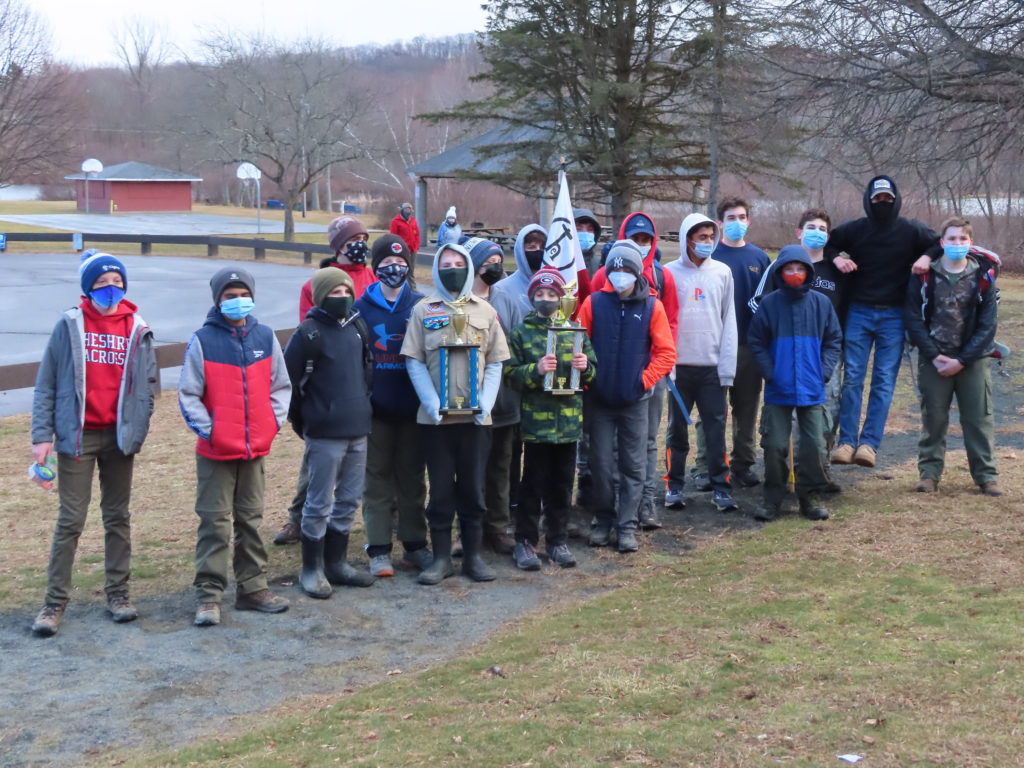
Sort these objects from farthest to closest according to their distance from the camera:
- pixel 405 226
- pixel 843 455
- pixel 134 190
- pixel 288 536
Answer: pixel 134 190 < pixel 405 226 < pixel 843 455 < pixel 288 536

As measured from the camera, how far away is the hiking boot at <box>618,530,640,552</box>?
763cm

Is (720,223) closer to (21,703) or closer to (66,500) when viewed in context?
(66,500)

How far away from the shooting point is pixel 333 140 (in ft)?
169

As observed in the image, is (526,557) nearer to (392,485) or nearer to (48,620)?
(392,485)

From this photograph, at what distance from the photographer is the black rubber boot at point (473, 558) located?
713 cm

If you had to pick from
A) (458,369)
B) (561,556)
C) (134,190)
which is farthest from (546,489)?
(134,190)

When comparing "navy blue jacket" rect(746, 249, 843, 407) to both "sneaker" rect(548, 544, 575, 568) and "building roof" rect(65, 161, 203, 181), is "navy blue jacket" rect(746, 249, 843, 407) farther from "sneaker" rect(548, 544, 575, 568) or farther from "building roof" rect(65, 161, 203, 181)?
"building roof" rect(65, 161, 203, 181)

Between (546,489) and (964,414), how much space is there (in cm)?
337

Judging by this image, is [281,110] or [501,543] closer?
[501,543]

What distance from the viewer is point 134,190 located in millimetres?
72875

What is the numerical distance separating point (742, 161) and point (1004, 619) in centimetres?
2277

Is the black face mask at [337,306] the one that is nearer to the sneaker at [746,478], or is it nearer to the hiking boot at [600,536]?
the hiking boot at [600,536]

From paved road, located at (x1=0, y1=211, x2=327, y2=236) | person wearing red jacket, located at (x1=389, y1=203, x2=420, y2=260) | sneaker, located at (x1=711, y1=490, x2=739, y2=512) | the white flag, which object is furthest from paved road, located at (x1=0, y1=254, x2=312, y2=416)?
paved road, located at (x1=0, y1=211, x2=327, y2=236)

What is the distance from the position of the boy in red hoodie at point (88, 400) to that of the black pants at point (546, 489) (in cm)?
245
